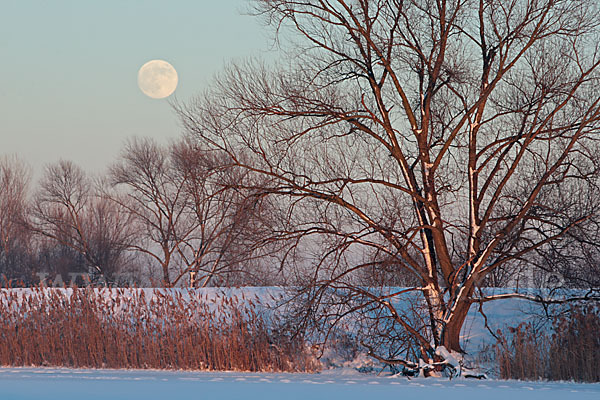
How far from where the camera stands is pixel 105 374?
37.0 ft

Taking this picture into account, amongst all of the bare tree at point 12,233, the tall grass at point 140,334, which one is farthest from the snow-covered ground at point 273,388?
the bare tree at point 12,233

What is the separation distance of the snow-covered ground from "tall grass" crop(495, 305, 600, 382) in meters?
0.52

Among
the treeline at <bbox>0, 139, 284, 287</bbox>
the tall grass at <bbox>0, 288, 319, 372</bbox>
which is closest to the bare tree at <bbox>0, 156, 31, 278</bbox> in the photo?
the treeline at <bbox>0, 139, 284, 287</bbox>

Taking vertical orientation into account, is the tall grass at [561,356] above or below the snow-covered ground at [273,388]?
above

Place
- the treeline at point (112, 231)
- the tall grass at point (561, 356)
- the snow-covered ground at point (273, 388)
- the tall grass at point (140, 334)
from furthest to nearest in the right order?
1. the treeline at point (112, 231)
2. the tall grass at point (140, 334)
3. the tall grass at point (561, 356)
4. the snow-covered ground at point (273, 388)

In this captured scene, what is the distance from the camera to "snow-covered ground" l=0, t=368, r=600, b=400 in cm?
829

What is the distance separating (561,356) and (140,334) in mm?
7130

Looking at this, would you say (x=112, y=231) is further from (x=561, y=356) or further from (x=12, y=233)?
(x=561, y=356)

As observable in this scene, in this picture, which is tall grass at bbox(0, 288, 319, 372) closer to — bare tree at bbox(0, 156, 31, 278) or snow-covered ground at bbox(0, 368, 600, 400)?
snow-covered ground at bbox(0, 368, 600, 400)

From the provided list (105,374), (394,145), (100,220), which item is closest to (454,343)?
(394,145)

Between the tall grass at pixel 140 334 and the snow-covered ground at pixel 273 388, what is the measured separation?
4.30 ft

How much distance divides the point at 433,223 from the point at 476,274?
1112 millimetres

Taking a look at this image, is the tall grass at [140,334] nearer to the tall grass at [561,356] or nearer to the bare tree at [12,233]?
the tall grass at [561,356]

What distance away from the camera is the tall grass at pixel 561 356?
10.6 meters
